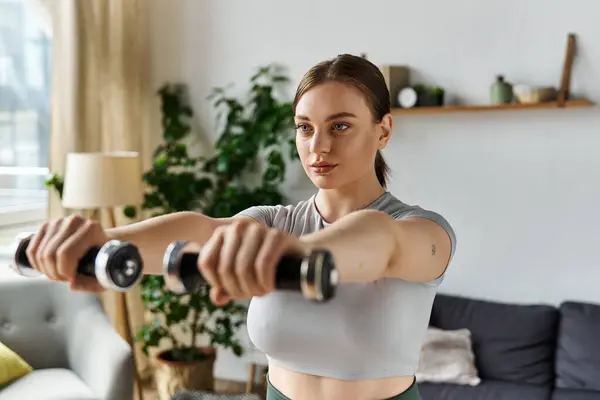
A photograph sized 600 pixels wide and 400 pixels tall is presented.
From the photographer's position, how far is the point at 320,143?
3.78 feet

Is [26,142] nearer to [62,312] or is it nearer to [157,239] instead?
[62,312]

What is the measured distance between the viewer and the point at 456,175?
3.75 meters

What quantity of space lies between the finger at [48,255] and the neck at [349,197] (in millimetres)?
500

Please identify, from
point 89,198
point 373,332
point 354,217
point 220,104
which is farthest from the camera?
point 220,104

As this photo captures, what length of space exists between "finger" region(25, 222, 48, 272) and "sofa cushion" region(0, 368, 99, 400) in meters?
2.27

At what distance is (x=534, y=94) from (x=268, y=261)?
3.00 m

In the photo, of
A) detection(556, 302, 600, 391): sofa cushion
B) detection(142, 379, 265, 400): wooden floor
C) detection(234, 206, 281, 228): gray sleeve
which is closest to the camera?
detection(234, 206, 281, 228): gray sleeve

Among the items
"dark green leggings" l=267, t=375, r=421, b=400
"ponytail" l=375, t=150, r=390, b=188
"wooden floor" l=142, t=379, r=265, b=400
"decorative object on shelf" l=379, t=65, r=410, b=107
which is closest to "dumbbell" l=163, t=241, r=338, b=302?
"dark green leggings" l=267, t=375, r=421, b=400

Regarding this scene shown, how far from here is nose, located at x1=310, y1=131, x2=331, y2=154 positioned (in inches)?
45.3

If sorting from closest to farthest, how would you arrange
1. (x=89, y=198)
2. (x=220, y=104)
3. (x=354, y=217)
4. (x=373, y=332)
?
(x=354, y=217) → (x=373, y=332) → (x=89, y=198) → (x=220, y=104)

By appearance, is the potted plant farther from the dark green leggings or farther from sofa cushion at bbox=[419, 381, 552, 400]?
the dark green leggings

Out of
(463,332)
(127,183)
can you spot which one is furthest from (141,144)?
(463,332)

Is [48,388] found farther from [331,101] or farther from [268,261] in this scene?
[268,261]

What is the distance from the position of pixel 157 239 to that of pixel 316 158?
27 cm
